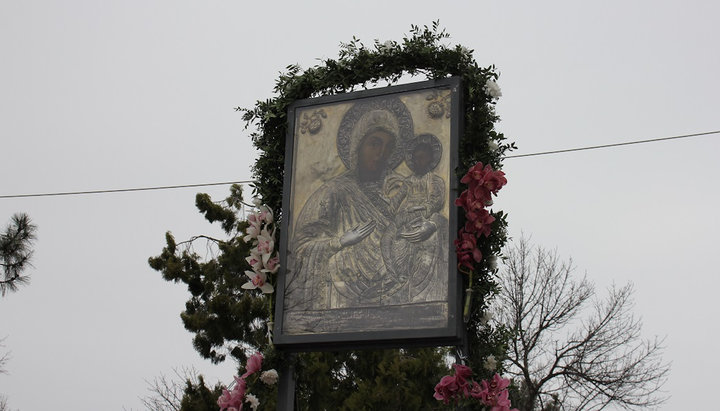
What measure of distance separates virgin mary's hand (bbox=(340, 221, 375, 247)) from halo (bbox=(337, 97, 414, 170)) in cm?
51

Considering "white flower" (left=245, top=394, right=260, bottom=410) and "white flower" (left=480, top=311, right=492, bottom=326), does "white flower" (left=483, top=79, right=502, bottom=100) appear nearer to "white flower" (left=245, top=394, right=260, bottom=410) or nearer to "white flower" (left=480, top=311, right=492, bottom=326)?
"white flower" (left=480, top=311, right=492, bottom=326)

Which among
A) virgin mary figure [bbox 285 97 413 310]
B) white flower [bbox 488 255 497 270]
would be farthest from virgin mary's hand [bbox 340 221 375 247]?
white flower [bbox 488 255 497 270]

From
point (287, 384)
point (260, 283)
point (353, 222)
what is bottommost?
point (287, 384)

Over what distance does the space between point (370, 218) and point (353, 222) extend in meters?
0.15

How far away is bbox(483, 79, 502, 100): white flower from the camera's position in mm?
8359

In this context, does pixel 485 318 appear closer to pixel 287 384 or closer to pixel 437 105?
pixel 287 384

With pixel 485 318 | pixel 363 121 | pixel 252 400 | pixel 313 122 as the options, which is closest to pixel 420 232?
pixel 485 318

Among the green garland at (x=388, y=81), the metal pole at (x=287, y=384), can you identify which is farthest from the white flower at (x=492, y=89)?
the metal pole at (x=287, y=384)

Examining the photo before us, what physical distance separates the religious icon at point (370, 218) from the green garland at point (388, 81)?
145 millimetres

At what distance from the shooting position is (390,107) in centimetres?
866

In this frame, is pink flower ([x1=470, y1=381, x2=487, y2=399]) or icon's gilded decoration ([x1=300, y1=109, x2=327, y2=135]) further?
icon's gilded decoration ([x1=300, y1=109, x2=327, y2=135])

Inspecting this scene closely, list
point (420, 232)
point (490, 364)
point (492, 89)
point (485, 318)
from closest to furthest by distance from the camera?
point (490, 364), point (485, 318), point (420, 232), point (492, 89)

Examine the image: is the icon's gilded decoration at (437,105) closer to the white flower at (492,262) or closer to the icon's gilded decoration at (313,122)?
the icon's gilded decoration at (313,122)

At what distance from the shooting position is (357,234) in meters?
8.30
